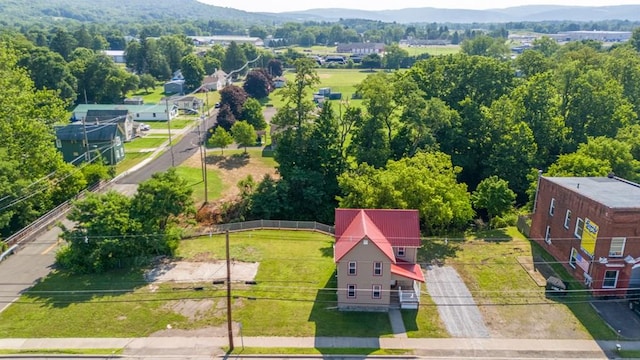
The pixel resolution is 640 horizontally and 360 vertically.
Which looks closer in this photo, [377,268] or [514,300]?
[377,268]

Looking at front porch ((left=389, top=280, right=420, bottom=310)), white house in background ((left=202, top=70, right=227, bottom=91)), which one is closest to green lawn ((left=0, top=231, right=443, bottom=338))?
front porch ((left=389, top=280, right=420, bottom=310))

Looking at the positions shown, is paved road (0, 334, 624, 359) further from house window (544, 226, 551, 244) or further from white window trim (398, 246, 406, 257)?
house window (544, 226, 551, 244)

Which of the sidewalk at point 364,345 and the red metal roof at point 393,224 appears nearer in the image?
the sidewalk at point 364,345

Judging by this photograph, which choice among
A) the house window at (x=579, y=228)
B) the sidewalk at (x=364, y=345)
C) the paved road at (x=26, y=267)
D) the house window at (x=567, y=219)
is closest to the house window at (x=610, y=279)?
the house window at (x=579, y=228)

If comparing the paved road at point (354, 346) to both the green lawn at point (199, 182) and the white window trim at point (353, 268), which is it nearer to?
the white window trim at point (353, 268)

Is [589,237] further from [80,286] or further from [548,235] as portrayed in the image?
[80,286]

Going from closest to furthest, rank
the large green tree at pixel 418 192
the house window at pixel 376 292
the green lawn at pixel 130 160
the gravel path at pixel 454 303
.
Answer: the gravel path at pixel 454 303 < the house window at pixel 376 292 < the large green tree at pixel 418 192 < the green lawn at pixel 130 160

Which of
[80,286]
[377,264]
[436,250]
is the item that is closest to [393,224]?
[377,264]
